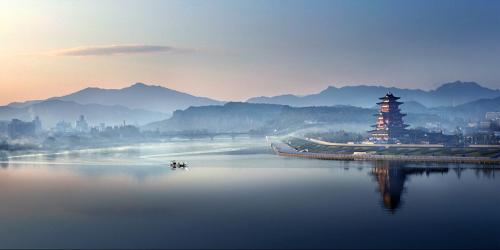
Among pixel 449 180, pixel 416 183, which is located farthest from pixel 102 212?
pixel 449 180

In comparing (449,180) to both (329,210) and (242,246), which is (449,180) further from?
(242,246)

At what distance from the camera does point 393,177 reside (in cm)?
4884

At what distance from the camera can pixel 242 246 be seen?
81.3ft

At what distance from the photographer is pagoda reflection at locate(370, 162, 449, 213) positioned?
3600cm

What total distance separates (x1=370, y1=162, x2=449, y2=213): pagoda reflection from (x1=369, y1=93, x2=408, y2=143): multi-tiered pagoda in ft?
68.2

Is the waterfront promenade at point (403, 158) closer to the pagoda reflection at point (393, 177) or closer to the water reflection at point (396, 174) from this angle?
the water reflection at point (396, 174)

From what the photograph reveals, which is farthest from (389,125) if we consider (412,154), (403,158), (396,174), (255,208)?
(255,208)

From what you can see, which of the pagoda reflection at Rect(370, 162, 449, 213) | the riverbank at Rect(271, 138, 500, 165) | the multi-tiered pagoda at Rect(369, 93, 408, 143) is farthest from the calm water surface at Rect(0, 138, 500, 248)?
the multi-tiered pagoda at Rect(369, 93, 408, 143)

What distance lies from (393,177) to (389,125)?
122 feet

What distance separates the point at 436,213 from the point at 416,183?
505 inches

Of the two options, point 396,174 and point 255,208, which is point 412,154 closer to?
point 396,174

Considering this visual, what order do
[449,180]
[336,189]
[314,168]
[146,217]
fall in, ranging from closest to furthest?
[146,217], [336,189], [449,180], [314,168]

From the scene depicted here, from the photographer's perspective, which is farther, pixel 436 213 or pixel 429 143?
pixel 429 143

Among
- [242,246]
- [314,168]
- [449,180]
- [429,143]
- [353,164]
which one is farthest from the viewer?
[429,143]
